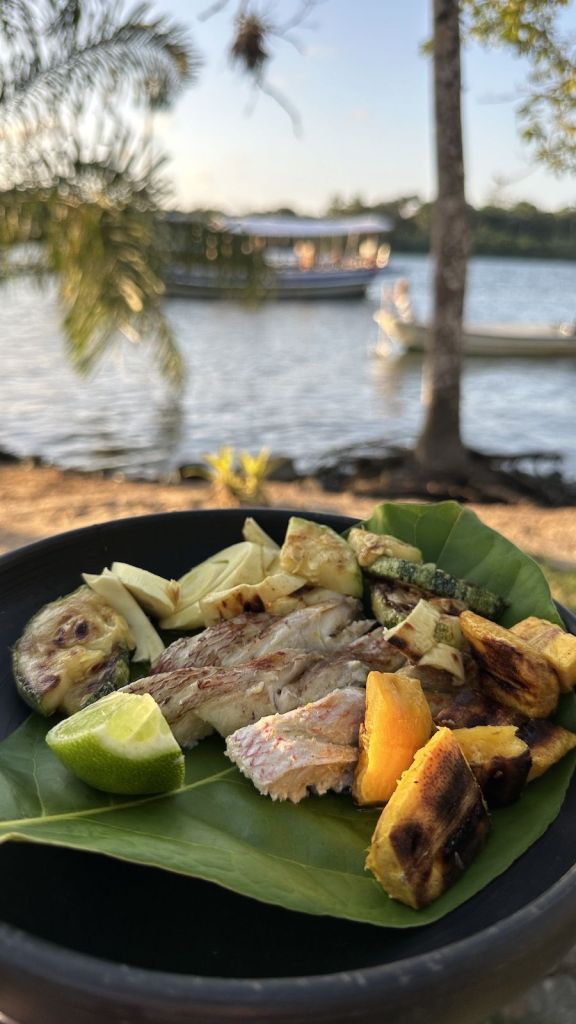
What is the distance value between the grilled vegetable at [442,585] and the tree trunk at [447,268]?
8.02 metres

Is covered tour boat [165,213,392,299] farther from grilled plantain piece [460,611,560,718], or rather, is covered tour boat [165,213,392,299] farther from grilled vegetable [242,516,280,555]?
grilled plantain piece [460,611,560,718]

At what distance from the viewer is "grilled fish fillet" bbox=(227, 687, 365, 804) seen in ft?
4.38

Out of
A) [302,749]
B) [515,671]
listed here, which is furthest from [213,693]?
[515,671]

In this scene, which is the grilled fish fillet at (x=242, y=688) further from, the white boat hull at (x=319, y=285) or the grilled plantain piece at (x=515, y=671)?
the white boat hull at (x=319, y=285)

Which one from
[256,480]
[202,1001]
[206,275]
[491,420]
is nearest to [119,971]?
[202,1001]

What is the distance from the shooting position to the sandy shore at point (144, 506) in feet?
22.2

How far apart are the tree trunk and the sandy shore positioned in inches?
61.9

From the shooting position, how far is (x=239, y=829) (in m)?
1.29

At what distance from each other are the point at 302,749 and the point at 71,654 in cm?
56

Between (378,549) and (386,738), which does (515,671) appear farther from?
(378,549)

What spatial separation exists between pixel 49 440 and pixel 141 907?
1502 cm

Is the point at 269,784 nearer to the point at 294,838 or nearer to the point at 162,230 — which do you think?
the point at 294,838

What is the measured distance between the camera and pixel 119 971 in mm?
831

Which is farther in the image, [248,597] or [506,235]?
[506,235]
